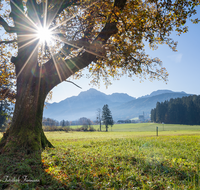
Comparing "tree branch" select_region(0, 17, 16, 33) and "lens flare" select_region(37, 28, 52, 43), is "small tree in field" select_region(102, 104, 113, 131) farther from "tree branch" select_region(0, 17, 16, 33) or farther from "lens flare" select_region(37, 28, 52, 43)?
"tree branch" select_region(0, 17, 16, 33)

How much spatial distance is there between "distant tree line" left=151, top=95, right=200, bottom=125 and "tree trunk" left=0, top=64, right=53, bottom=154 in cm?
11139

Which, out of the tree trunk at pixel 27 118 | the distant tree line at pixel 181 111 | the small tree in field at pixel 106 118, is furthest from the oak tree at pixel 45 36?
the distant tree line at pixel 181 111

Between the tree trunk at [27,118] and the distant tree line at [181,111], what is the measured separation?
111394mm

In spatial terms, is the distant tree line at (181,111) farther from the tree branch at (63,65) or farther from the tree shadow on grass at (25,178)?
the tree shadow on grass at (25,178)

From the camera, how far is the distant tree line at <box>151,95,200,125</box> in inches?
3716

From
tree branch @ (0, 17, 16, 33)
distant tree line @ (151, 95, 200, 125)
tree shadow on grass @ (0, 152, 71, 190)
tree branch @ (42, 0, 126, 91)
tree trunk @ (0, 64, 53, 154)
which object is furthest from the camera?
distant tree line @ (151, 95, 200, 125)

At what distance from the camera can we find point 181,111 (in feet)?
332

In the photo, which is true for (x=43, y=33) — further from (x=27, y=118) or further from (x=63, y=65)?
(x=27, y=118)

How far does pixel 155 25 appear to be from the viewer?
841 centimetres

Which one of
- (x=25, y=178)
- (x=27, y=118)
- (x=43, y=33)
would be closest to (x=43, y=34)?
(x=43, y=33)

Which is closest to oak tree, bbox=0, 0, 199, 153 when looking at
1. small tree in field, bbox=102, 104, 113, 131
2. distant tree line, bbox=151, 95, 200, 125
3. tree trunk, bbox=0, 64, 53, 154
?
tree trunk, bbox=0, 64, 53, 154

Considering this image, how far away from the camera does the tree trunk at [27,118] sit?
22.2ft

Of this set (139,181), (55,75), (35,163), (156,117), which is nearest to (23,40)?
(55,75)

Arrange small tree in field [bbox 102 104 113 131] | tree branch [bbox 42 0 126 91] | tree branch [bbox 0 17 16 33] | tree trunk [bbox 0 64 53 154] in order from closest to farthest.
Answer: tree trunk [bbox 0 64 53 154]
tree branch [bbox 0 17 16 33]
tree branch [bbox 42 0 126 91]
small tree in field [bbox 102 104 113 131]
